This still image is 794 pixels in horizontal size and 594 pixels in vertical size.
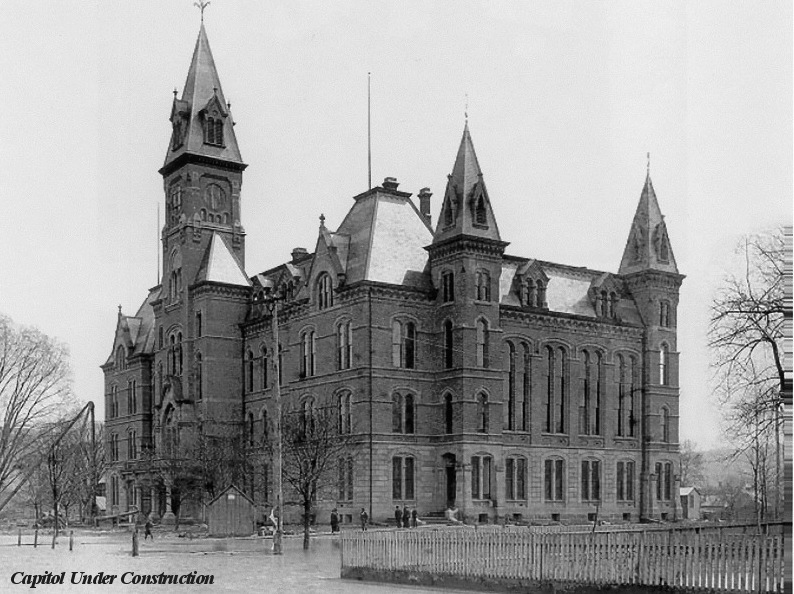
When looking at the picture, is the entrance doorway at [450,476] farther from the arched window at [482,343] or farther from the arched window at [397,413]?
the arched window at [482,343]

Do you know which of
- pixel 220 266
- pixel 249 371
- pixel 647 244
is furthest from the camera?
pixel 220 266

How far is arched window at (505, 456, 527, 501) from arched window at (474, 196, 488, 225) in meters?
11.0

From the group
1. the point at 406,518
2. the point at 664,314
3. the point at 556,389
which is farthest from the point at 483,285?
the point at 664,314

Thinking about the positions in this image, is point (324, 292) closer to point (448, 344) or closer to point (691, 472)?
point (448, 344)

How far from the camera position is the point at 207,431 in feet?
175

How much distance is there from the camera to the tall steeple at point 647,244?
51.9m

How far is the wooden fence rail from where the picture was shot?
15.5m

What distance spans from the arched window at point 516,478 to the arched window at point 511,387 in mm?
1571

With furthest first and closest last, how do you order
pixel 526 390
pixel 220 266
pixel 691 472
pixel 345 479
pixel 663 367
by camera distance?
pixel 691 472 < pixel 220 266 < pixel 663 367 < pixel 526 390 < pixel 345 479

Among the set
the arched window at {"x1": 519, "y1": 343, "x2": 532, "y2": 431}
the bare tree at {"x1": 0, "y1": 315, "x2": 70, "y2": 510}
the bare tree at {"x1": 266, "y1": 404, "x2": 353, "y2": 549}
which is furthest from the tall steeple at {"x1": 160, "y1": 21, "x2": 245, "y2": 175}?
the bare tree at {"x1": 0, "y1": 315, "x2": 70, "y2": 510}

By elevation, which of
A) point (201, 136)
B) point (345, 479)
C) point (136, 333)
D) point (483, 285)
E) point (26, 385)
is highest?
point (201, 136)

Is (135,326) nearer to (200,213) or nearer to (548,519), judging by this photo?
(200,213)

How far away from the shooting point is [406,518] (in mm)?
43531

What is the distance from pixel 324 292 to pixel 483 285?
7.50 meters
